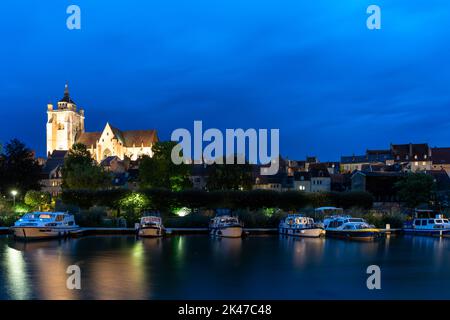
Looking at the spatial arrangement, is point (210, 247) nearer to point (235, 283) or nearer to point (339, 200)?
point (235, 283)

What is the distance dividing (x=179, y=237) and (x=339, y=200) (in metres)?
28.1

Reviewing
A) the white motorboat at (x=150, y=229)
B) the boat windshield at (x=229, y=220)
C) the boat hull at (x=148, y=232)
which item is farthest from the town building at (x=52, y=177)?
the boat hull at (x=148, y=232)

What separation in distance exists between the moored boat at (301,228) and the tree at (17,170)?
1490 inches

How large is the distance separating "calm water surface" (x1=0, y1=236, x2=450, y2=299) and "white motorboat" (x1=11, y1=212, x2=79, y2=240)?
63.4 inches

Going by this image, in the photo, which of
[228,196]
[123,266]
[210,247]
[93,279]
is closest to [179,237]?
[210,247]

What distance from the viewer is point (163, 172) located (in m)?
92.3

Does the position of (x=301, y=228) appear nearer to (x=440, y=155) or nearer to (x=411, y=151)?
(x=440, y=155)

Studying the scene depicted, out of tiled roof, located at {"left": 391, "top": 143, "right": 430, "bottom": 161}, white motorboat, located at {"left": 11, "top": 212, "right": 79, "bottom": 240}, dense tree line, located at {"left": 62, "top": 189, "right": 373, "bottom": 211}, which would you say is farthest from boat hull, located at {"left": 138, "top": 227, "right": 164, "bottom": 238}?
tiled roof, located at {"left": 391, "top": 143, "right": 430, "bottom": 161}

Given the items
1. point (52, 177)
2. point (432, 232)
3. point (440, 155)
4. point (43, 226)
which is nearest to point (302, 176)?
point (440, 155)

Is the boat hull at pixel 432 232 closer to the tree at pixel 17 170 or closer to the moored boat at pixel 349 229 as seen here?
the moored boat at pixel 349 229

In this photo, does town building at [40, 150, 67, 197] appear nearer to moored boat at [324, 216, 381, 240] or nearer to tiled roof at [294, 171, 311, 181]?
tiled roof at [294, 171, 311, 181]

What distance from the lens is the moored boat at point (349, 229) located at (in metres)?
52.4

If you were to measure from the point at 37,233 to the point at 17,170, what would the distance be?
3125 cm

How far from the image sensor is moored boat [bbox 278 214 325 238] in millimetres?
54688
